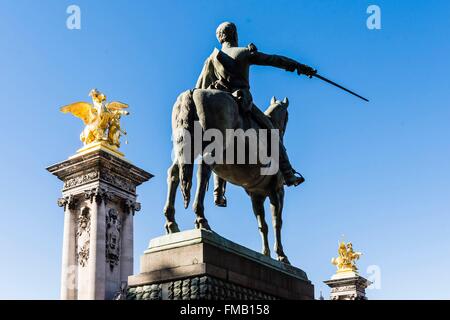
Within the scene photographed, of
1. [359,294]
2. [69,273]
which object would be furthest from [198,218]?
[359,294]

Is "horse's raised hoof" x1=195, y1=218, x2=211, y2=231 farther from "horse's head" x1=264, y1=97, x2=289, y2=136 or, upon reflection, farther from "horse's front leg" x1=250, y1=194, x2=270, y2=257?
"horse's head" x1=264, y1=97, x2=289, y2=136

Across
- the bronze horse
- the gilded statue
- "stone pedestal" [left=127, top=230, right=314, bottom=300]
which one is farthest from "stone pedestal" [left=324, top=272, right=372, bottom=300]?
"stone pedestal" [left=127, top=230, right=314, bottom=300]

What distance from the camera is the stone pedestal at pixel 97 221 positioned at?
32.8 m

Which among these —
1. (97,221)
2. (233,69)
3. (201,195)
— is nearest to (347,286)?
(97,221)

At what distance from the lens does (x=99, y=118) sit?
37.1 meters

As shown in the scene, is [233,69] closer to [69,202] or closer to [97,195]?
[97,195]

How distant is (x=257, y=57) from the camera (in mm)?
12703

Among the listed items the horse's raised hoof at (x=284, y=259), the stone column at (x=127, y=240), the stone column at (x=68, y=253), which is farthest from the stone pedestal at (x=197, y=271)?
the stone column at (x=127, y=240)

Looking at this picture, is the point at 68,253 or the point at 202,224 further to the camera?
the point at 68,253

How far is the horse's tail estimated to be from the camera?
36.6ft

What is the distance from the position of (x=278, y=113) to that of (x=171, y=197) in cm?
339

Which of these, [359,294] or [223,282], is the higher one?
[359,294]
